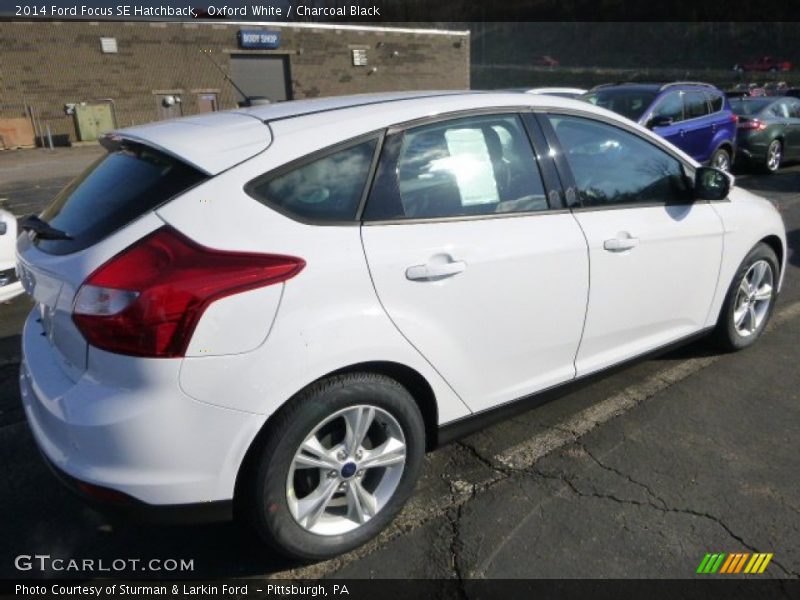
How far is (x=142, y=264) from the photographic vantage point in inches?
72.7

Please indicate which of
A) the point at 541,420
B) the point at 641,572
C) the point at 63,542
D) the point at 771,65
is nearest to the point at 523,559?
the point at 641,572

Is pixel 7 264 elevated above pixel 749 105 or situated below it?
below

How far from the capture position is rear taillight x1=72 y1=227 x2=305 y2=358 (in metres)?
1.80

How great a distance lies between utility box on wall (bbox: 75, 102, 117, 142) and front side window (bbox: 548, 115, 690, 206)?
959 inches

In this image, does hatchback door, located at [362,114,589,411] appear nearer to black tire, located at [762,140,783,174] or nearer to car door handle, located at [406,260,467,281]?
car door handle, located at [406,260,467,281]

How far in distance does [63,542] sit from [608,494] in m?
2.21

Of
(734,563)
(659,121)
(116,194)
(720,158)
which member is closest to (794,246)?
(659,121)

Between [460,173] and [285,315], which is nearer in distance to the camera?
[285,315]

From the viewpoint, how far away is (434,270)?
2232mm

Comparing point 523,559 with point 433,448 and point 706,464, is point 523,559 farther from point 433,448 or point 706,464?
point 706,464

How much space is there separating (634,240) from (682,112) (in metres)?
7.33

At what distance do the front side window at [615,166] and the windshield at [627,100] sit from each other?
5703 millimetres

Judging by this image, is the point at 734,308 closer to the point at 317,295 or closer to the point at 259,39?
the point at 317,295

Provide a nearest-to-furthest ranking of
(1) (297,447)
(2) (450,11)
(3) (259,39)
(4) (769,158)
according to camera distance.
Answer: (1) (297,447), (4) (769,158), (3) (259,39), (2) (450,11)
